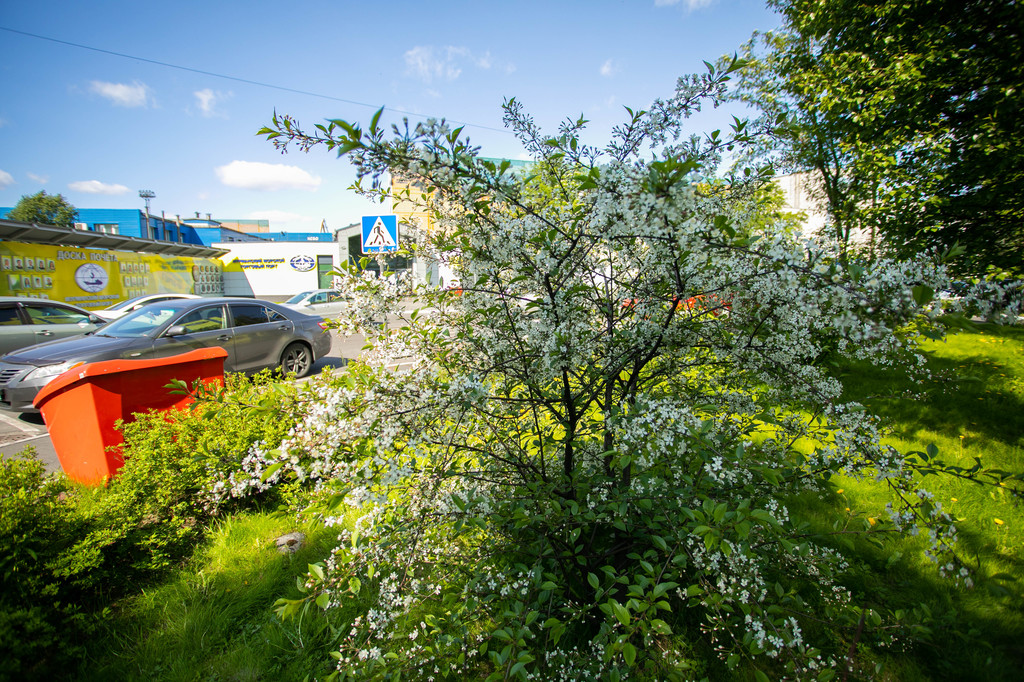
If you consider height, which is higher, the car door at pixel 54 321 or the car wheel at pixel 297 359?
the car door at pixel 54 321

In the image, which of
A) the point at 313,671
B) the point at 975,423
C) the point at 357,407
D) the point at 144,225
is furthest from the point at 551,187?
the point at 144,225

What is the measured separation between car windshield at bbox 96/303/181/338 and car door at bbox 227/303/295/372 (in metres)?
0.88

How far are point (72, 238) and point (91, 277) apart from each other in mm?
1526

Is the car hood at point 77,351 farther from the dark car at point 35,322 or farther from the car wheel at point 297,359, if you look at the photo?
the dark car at point 35,322

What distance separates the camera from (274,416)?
1.83 metres

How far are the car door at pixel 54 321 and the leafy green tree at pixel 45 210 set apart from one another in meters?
53.3

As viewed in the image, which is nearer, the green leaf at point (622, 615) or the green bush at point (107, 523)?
the green leaf at point (622, 615)

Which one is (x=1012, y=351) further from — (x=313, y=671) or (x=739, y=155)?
(x=313, y=671)

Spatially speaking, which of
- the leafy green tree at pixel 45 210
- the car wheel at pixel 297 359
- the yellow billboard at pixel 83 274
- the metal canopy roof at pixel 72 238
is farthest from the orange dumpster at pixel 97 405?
the leafy green tree at pixel 45 210

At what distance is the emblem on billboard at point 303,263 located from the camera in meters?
35.5

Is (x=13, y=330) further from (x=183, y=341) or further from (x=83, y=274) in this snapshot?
(x=83, y=274)

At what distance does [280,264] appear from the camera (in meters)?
35.5

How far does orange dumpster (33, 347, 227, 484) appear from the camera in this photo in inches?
138

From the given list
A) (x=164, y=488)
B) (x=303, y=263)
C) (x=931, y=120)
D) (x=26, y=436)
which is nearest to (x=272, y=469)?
(x=164, y=488)
